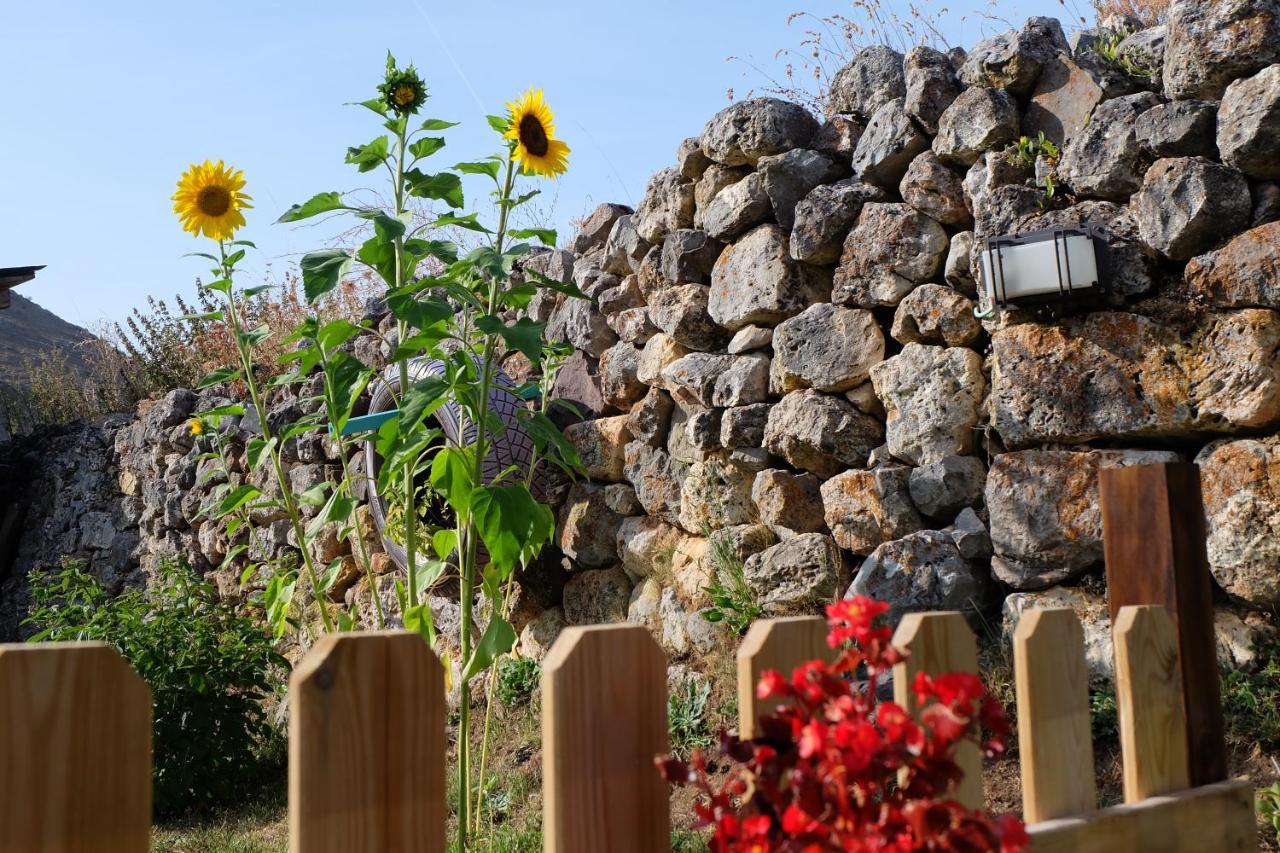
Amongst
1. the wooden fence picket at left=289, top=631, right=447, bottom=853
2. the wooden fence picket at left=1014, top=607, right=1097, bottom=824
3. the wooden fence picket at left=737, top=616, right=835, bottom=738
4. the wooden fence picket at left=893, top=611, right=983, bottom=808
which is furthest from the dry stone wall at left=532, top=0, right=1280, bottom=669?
the wooden fence picket at left=289, top=631, right=447, bottom=853

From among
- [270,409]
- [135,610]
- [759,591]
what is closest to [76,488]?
[270,409]

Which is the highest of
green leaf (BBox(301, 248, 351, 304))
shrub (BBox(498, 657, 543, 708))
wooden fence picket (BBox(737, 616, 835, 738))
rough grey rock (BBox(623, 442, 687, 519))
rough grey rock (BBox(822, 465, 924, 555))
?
green leaf (BBox(301, 248, 351, 304))

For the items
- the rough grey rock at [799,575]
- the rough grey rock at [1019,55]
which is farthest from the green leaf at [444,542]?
the rough grey rock at [1019,55]

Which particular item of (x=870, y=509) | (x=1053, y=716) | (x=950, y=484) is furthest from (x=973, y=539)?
(x=1053, y=716)

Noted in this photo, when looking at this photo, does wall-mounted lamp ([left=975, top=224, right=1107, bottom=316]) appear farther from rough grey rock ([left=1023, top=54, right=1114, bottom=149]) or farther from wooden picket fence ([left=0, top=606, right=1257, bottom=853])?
wooden picket fence ([left=0, top=606, right=1257, bottom=853])

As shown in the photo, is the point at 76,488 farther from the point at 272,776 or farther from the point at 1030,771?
the point at 1030,771

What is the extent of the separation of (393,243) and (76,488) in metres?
6.82

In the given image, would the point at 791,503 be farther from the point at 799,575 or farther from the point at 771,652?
the point at 771,652

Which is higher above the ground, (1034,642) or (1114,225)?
(1114,225)

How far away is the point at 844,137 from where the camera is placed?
4031 mm

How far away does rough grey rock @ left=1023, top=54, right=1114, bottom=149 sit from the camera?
336 cm

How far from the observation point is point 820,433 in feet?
12.1

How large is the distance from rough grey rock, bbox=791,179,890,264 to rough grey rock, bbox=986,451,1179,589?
39.2 inches

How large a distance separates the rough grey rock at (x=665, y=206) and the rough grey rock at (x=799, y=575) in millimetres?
1479
